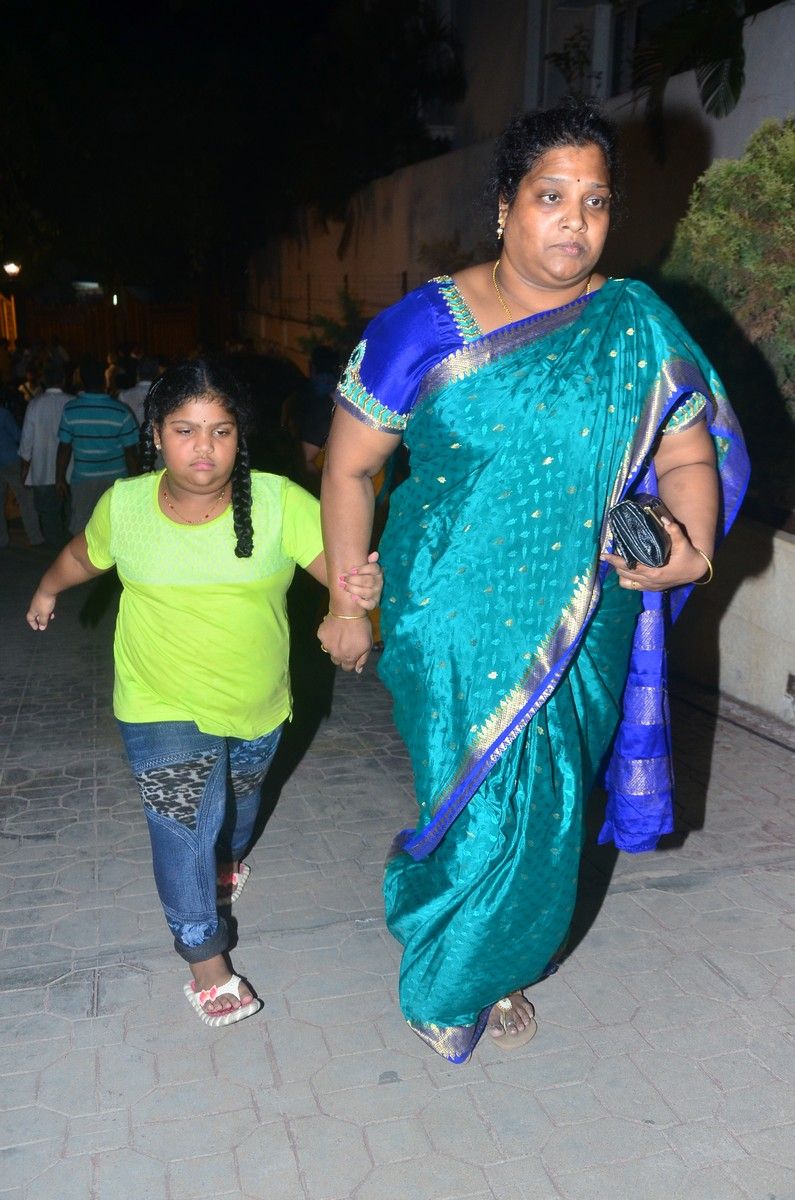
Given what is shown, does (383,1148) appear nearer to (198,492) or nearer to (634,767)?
(634,767)

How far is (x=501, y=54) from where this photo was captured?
12898mm

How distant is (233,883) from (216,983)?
1.98 ft

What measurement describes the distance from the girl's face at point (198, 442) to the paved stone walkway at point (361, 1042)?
1422mm

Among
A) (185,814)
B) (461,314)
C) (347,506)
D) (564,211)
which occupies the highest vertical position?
(564,211)

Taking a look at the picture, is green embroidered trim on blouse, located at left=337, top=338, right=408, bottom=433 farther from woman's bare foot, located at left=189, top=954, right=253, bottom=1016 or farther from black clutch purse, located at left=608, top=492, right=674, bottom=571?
woman's bare foot, located at left=189, top=954, right=253, bottom=1016

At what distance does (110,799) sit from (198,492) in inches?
76.9

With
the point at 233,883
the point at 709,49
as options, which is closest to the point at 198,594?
the point at 233,883

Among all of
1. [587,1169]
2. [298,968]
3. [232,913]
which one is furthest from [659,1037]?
[232,913]

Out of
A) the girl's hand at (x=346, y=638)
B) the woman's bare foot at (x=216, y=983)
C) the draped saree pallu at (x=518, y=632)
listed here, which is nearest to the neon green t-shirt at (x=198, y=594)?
the girl's hand at (x=346, y=638)

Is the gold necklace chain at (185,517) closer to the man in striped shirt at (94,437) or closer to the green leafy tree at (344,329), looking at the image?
the man in striped shirt at (94,437)

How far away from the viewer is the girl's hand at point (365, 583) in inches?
103

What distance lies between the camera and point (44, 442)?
8500 millimetres

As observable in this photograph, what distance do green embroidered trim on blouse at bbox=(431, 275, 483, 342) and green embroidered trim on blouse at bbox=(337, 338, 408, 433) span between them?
22 centimetres

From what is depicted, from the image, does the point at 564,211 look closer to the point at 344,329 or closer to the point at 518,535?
the point at 518,535
